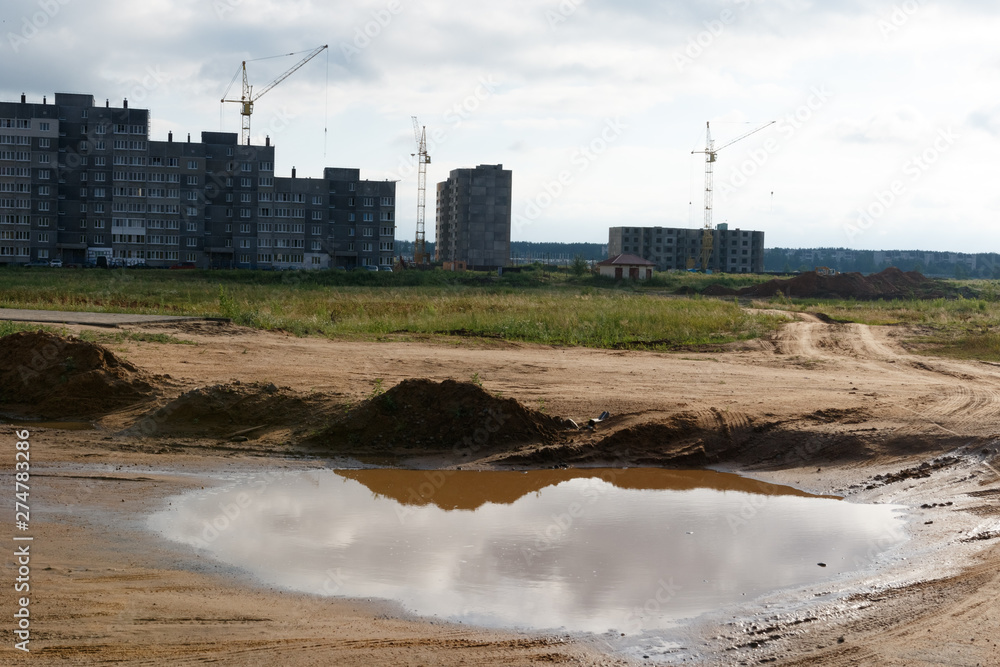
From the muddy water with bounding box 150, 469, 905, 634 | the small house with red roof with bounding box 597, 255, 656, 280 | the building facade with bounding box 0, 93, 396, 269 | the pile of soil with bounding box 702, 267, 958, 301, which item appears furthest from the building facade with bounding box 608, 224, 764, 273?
the muddy water with bounding box 150, 469, 905, 634

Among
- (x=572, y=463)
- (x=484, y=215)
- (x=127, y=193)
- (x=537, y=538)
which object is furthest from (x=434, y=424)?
(x=484, y=215)

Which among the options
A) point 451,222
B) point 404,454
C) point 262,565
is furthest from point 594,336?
point 451,222

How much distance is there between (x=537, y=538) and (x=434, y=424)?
4.13 metres

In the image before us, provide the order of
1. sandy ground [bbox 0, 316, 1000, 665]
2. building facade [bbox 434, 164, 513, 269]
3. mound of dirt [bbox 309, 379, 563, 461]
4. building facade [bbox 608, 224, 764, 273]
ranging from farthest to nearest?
building facade [bbox 608, 224, 764, 273] < building facade [bbox 434, 164, 513, 269] < mound of dirt [bbox 309, 379, 563, 461] < sandy ground [bbox 0, 316, 1000, 665]

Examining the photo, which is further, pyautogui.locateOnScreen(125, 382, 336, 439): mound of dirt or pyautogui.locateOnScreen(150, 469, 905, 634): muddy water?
Result: pyautogui.locateOnScreen(125, 382, 336, 439): mound of dirt

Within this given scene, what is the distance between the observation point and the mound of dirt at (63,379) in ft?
48.2

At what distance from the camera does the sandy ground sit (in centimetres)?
642

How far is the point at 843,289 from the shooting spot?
68.6 m

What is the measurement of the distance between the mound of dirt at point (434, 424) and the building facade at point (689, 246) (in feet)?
512

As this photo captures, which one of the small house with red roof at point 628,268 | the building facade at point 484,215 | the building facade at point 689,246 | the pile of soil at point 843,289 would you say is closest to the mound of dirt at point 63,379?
the pile of soil at point 843,289

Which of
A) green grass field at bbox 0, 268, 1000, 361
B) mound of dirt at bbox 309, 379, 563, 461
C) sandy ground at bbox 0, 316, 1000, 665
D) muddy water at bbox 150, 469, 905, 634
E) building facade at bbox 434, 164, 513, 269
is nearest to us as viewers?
sandy ground at bbox 0, 316, 1000, 665

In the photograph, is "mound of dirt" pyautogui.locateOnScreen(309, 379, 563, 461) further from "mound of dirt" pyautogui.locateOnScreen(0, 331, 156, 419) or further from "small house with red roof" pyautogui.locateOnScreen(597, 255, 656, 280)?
"small house with red roof" pyautogui.locateOnScreen(597, 255, 656, 280)

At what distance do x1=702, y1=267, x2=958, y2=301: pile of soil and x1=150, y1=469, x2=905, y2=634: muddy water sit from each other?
5665cm

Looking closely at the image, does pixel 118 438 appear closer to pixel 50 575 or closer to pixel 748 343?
pixel 50 575
